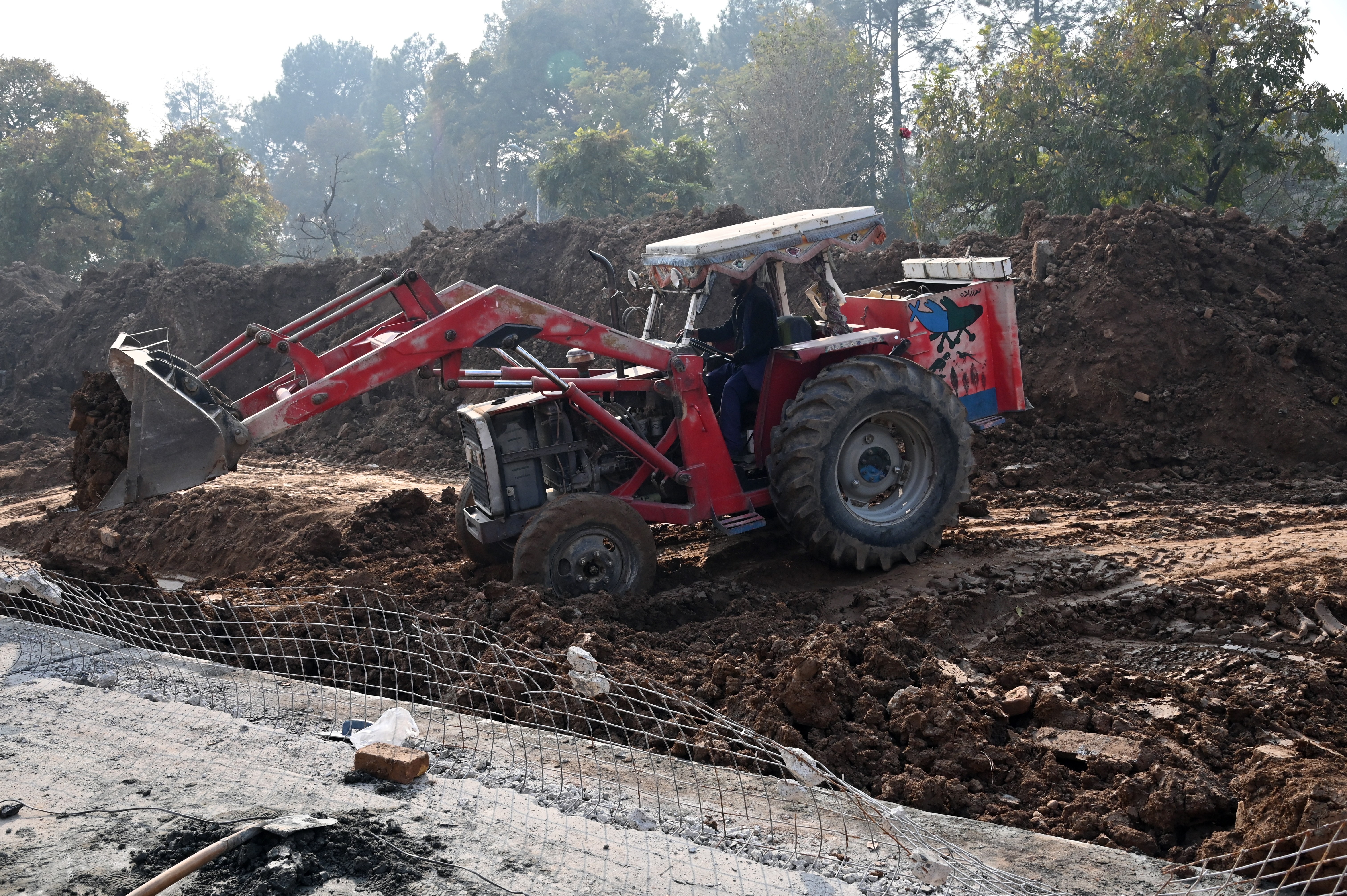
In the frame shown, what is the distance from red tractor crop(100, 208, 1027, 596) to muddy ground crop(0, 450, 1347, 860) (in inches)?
16.0

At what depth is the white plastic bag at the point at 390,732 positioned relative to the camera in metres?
4.24

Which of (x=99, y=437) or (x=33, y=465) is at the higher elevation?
(x=99, y=437)

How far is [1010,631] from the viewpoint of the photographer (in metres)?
5.59

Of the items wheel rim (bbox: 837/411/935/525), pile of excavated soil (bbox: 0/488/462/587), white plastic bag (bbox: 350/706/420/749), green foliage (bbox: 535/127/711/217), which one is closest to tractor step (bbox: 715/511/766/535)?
wheel rim (bbox: 837/411/935/525)

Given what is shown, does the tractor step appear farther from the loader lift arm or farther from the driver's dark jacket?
the driver's dark jacket

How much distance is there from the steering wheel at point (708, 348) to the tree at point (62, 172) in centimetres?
2458

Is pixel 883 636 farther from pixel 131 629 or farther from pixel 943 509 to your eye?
pixel 131 629

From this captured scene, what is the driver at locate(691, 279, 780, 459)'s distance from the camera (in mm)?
6730

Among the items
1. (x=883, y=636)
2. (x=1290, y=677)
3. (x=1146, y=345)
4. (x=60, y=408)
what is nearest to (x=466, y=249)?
(x=60, y=408)

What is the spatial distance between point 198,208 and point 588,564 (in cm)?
2543

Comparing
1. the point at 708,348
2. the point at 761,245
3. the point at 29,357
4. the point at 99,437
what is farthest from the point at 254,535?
the point at 29,357

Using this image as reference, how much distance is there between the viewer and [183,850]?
3.50 metres

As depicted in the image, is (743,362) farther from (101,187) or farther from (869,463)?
(101,187)

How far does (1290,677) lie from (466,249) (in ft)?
43.8
